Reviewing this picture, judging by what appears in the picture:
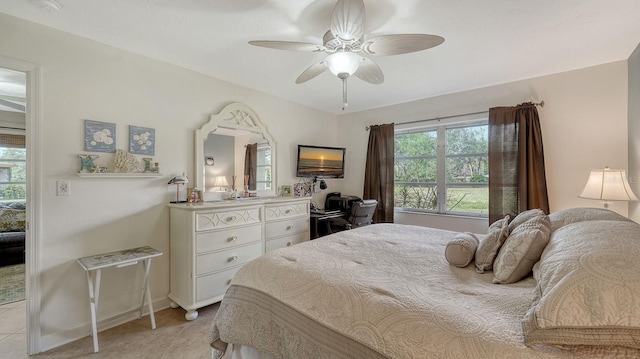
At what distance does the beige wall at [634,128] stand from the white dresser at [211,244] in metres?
3.40

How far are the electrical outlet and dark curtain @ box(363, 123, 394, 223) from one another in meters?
3.38

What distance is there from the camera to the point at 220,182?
9.66 feet

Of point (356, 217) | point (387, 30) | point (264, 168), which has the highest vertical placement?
point (387, 30)

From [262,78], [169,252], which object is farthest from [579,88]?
[169,252]

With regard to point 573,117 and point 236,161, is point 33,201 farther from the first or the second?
point 573,117

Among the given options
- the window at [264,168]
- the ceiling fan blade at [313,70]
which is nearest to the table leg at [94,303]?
the window at [264,168]

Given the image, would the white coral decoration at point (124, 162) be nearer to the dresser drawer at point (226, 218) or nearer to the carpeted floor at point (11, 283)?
the dresser drawer at point (226, 218)

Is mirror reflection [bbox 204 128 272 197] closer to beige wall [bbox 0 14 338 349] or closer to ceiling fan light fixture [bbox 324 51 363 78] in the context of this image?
beige wall [bbox 0 14 338 349]

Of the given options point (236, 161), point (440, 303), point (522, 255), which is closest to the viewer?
point (440, 303)

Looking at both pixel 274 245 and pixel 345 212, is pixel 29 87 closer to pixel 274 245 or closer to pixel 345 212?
pixel 274 245

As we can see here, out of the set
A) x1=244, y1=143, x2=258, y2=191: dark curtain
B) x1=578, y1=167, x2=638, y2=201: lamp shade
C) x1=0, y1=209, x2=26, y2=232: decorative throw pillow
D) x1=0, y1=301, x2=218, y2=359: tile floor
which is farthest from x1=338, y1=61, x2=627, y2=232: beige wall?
x1=0, y1=209, x2=26, y2=232: decorative throw pillow

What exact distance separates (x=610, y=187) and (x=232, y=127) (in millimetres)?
3599

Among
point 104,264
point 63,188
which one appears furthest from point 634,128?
point 63,188

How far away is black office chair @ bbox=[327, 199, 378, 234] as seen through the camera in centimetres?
335
